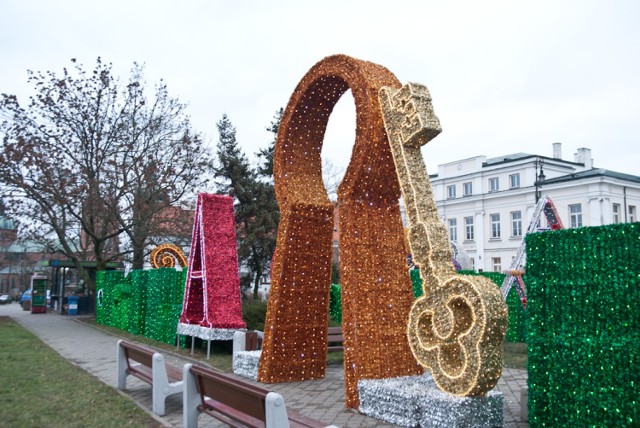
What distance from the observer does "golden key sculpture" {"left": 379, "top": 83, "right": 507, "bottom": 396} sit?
219 inches

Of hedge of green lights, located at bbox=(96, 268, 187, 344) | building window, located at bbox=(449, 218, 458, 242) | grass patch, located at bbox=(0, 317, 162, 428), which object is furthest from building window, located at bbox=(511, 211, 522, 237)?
grass patch, located at bbox=(0, 317, 162, 428)

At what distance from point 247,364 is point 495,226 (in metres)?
33.7

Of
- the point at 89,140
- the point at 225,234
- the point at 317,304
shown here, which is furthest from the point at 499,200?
the point at 317,304

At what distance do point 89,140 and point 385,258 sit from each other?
18566 millimetres

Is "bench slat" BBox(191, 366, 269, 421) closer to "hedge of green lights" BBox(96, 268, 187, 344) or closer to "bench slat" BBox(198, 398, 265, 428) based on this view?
"bench slat" BBox(198, 398, 265, 428)

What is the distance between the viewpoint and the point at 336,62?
8.23m

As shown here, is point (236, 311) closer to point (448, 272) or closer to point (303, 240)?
point (303, 240)

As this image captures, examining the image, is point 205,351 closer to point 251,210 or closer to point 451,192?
point 251,210

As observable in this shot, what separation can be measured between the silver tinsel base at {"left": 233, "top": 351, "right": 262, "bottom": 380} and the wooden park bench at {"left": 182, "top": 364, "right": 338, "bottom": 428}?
2624 mm

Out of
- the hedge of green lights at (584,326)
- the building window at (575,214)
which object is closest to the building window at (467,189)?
the building window at (575,214)

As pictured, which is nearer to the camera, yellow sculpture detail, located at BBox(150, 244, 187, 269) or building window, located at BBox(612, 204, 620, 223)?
yellow sculpture detail, located at BBox(150, 244, 187, 269)

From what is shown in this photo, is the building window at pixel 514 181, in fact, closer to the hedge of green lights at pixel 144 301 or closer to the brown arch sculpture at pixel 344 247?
the hedge of green lights at pixel 144 301

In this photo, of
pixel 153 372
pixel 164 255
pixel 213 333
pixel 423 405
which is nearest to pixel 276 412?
pixel 423 405

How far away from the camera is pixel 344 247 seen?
7551 millimetres
